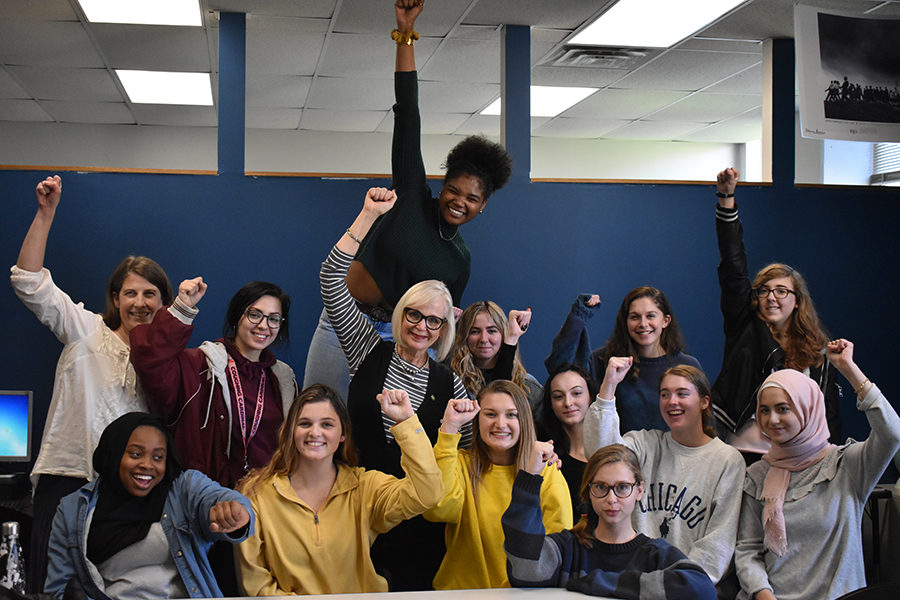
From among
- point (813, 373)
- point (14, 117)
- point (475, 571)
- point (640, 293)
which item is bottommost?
point (475, 571)

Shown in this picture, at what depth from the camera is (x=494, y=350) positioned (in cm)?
321

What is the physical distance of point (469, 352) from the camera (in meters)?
3.19

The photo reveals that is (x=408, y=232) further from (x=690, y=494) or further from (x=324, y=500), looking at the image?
(x=690, y=494)

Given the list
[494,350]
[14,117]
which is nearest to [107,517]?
[494,350]

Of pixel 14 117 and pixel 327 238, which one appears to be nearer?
pixel 327 238

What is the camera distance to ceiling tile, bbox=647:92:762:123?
6625mm

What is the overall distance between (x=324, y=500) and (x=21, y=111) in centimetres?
581

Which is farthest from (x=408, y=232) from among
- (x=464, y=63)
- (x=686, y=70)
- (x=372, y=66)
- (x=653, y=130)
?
(x=653, y=130)

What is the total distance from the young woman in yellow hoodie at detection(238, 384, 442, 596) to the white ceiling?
2.69 metres

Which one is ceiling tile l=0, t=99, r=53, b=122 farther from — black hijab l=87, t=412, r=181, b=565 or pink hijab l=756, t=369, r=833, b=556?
pink hijab l=756, t=369, r=833, b=556

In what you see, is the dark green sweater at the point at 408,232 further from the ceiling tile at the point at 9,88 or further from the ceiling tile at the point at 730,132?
the ceiling tile at the point at 730,132

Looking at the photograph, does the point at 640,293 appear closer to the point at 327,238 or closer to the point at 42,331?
the point at 327,238

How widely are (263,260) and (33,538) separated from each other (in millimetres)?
1675

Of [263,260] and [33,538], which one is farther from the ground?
[263,260]
